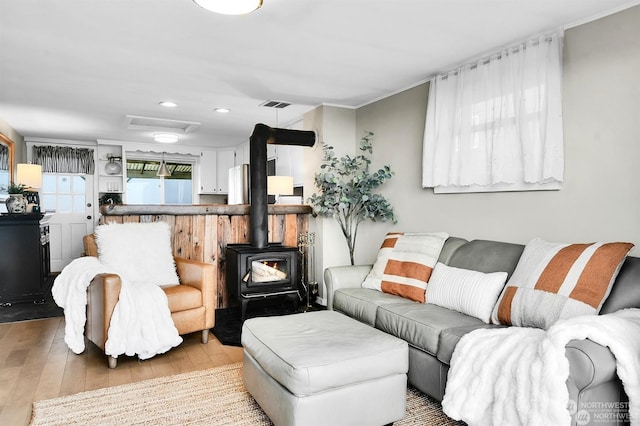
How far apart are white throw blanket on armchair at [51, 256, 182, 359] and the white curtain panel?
7.84ft

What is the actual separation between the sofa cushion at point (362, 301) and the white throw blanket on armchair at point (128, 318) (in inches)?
48.2

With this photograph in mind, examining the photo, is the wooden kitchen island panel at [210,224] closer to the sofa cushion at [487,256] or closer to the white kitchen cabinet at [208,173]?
the sofa cushion at [487,256]

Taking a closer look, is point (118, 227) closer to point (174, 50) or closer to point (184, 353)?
point (184, 353)

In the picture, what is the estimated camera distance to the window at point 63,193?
23.4 feet

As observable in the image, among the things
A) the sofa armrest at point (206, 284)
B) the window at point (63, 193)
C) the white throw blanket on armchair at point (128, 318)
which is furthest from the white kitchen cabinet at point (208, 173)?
the white throw blanket on armchair at point (128, 318)

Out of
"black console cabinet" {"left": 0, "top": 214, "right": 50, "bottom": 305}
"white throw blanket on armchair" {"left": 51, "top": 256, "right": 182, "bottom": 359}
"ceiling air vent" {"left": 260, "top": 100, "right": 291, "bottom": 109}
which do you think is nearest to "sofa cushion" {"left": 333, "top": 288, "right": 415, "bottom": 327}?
"white throw blanket on armchair" {"left": 51, "top": 256, "right": 182, "bottom": 359}

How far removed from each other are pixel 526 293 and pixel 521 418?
81 centimetres

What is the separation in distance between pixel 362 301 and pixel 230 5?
2038 millimetres

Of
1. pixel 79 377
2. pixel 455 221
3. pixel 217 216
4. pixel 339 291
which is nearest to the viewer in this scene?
pixel 79 377

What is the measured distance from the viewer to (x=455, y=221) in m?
3.51

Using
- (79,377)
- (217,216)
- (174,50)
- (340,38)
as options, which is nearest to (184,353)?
(79,377)

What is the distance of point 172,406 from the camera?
7.62 feet

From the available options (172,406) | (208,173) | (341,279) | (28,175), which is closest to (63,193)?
(28,175)

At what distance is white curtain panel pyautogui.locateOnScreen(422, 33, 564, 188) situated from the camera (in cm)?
271
